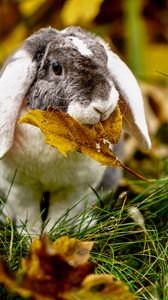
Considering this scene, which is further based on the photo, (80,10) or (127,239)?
(80,10)

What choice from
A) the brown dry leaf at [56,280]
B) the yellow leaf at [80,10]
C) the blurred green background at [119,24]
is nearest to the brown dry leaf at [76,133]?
the brown dry leaf at [56,280]

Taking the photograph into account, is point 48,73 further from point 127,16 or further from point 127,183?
point 127,16

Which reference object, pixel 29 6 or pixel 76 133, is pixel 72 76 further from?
pixel 29 6

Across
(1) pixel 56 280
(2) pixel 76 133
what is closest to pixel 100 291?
(1) pixel 56 280

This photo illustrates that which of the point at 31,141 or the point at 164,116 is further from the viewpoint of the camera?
the point at 164,116

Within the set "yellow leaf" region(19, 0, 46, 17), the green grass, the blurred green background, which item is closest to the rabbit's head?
the green grass

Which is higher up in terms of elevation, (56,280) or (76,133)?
(76,133)

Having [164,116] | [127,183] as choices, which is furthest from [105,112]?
[164,116]
